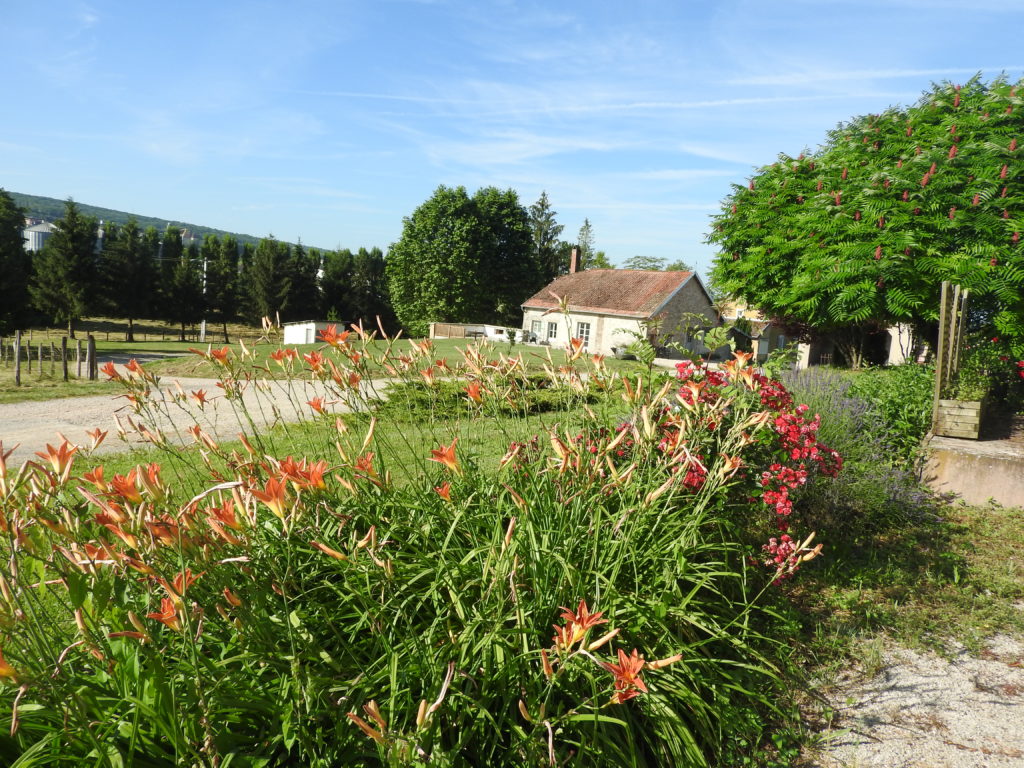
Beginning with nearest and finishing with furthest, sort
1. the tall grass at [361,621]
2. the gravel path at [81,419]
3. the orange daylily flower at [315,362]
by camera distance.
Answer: the tall grass at [361,621] < the orange daylily flower at [315,362] < the gravel path at [81,419]

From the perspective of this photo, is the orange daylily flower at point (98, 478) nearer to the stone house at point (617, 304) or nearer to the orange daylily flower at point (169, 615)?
the orange daylily flower at point (169, 615)

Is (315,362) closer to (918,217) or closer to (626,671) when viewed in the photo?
(626,671)

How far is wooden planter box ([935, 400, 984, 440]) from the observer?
20.8 feet

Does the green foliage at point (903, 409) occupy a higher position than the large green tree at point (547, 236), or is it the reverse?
the large green tree at point (547, 236)

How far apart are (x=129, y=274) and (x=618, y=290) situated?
28.8 meters

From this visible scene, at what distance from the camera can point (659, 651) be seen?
2.55m

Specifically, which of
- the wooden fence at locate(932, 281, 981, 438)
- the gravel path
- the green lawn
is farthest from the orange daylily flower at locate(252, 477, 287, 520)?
the green lawn

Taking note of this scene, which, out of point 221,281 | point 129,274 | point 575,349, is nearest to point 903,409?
point 575,349

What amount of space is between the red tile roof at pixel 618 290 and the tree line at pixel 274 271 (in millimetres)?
3630

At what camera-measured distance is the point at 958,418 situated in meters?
6.41

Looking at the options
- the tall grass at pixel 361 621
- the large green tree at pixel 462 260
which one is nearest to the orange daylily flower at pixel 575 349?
the tall grass at pixel 361 621

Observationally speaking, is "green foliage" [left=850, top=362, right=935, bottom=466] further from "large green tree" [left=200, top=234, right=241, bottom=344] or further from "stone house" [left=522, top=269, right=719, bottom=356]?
"large green tree" [left=200, top=234, right=241, bottom=344]

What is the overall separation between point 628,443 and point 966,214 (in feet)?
30.7

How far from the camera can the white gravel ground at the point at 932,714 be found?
2.53m
